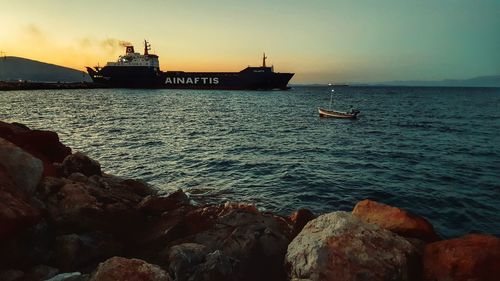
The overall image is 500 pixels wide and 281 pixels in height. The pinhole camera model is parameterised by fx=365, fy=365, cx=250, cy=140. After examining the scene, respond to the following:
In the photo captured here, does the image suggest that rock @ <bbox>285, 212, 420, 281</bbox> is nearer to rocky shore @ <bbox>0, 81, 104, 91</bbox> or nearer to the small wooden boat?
the small wooden boat

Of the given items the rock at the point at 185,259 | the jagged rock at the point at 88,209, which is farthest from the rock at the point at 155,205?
the rock at the point at 185,259

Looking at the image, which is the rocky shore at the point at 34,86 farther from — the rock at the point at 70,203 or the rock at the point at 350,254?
the rock at the point at 350,254

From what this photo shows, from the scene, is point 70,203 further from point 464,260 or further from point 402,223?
point 464,260

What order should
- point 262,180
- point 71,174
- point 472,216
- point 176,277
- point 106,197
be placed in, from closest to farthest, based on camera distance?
1. point 176,277
2. point 106,197
3. point 71,174
4. point 472,216
5. point 262,180

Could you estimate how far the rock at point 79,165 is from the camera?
11.3 meters

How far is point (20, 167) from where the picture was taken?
8.16 meters

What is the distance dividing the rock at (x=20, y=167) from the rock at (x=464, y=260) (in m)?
8.35

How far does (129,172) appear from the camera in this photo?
19.9 m

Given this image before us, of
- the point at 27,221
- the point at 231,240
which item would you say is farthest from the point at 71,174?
the point at 231,240

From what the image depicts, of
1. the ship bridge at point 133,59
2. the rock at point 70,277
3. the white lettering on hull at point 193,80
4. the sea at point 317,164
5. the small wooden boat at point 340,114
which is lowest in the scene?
the sea at point 317,164

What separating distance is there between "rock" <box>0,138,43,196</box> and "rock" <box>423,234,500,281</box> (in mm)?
8352

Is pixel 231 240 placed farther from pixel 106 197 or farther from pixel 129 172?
pixel 129 172

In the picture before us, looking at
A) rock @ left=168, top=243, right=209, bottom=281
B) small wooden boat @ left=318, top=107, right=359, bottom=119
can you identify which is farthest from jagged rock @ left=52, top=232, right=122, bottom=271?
small wooden boat @ left=318, top=107, right=359, bottom=119

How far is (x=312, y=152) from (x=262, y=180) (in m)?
8.77
